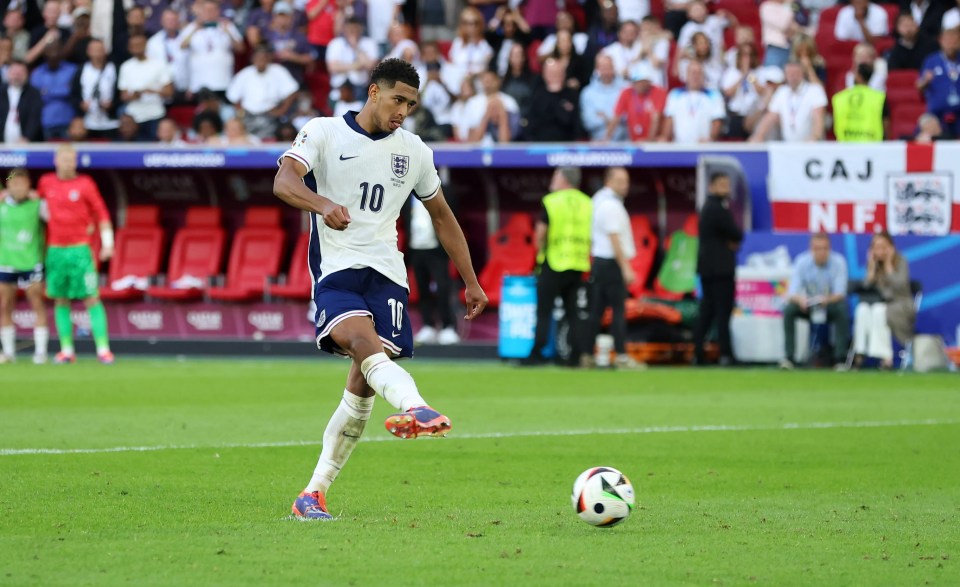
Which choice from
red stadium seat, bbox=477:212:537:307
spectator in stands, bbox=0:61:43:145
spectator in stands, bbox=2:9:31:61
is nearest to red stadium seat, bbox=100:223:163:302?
spectator in stands, bbox=0:61:43:145

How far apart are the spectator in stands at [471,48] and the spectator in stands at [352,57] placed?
1.20 m

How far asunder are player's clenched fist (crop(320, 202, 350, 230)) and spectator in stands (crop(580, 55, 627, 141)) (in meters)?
14.9

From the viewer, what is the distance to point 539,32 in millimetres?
23250

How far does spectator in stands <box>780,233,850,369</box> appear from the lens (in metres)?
18.8

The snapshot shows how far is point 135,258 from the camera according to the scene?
24.0 metres

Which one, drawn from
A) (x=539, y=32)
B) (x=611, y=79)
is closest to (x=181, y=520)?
(x=611, y=79)

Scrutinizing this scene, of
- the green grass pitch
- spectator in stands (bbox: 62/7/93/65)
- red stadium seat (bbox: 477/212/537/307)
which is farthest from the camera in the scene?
spectator in stands (bbox: 62/7/93/65)

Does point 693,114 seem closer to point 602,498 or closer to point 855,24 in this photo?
point 855,24

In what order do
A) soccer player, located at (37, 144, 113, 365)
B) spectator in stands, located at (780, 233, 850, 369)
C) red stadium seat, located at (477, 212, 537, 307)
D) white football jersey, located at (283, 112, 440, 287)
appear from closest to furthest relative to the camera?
white football jersey, located at (283, 112, 440, 287) < soccer player, located at (37, 144, 113, 365) < spectator in stands, located at (780, 233, 850, 369) < red stadium seat, located at (477, 212, 537, 307)

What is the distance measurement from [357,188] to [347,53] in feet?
53.5

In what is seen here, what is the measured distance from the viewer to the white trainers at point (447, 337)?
21500mm

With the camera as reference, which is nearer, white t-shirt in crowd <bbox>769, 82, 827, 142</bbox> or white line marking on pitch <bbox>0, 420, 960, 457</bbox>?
white line marking on pitch <bbox>0, 420, 960, 457</bbox>

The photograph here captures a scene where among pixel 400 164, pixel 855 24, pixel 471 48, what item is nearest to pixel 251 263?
pixel 471 48

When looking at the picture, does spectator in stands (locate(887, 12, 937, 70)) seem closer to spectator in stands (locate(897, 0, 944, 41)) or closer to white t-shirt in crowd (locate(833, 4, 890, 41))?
spectator in stands (locate(897, 0, 944, 41))
